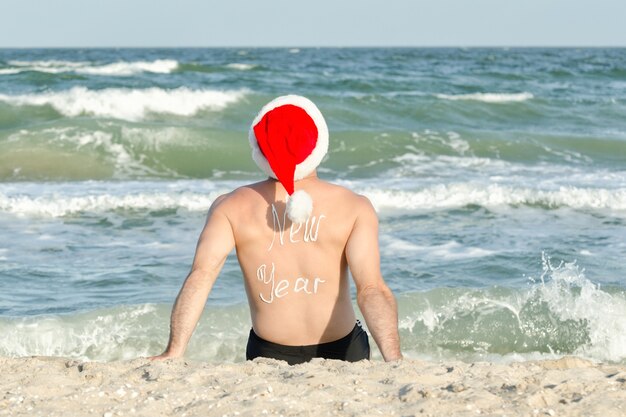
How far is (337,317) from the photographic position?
12.0ft

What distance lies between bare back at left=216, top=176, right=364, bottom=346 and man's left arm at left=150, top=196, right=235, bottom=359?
5 cm

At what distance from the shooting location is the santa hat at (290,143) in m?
3.32

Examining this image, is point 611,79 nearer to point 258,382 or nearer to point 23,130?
point 23,130

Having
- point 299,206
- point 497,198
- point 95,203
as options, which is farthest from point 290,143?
point 497,198

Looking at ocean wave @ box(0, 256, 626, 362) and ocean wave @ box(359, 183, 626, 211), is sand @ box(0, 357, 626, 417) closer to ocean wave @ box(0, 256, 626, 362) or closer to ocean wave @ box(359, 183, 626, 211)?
ocean wave @ box(0, 256, 626, 362)

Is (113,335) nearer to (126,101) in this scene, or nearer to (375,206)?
(375,206)

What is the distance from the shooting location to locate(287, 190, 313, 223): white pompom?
3285 millimetres

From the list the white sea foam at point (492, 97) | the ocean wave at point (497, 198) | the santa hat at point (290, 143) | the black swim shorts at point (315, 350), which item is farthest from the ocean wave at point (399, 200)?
the white sea foam at point (492, 97)

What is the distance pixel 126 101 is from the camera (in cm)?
2152

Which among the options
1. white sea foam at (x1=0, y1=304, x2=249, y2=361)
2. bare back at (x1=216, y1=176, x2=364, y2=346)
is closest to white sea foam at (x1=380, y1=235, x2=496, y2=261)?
white sea foam at (x1=0, y1=304, x2=249, y2=361)

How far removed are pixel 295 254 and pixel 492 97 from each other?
2178 cm

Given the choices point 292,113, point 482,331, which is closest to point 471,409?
point 292,113

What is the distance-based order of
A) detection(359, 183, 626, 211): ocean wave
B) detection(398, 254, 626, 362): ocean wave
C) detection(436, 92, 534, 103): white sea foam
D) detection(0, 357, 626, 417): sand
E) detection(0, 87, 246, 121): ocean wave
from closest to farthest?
detection(0, 357, 626, 417): sand → detection(398, 254, 626, 362): ocean wave → detection(359, 183, 626, 211): ocean wave → detection(0, 87, 246, 121): ocean wave → detection(436, 92, 534, 103): white sea foam

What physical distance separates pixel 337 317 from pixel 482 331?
2652 millimetres
